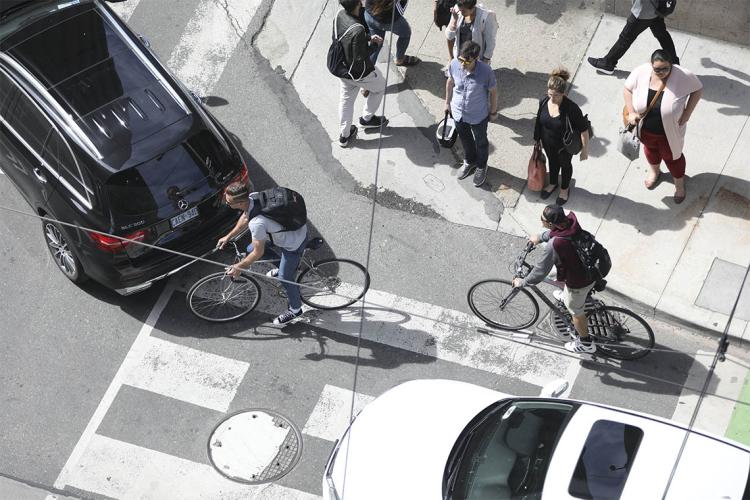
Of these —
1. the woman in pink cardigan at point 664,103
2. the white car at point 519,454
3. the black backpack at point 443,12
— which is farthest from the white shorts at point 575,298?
the black backpack at point 443,12

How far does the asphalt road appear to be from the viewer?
8.86 metres

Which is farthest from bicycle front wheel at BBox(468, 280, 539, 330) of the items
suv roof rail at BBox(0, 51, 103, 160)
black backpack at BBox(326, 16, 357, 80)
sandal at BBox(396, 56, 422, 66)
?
suv roof rail at BBox(0, 51, 103, 160)

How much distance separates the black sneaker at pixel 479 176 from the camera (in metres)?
10.3

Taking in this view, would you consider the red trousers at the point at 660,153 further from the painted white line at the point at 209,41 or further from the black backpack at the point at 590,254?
the painted white line at the point at 209,41

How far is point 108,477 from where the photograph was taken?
8.65 m

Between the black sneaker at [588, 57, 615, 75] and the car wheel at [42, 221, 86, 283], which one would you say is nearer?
the car wheel at [42, 221, 86, 283]

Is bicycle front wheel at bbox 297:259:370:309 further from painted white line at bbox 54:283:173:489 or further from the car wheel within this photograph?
the car wheel

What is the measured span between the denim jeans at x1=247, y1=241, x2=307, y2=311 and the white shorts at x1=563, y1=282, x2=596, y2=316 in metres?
2.42

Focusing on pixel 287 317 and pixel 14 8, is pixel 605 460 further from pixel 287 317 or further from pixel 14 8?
pixel 14 8

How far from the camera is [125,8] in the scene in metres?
12.3

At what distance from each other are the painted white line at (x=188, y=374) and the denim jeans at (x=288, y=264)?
789mm

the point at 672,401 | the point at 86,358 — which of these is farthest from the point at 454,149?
the point at 86,358

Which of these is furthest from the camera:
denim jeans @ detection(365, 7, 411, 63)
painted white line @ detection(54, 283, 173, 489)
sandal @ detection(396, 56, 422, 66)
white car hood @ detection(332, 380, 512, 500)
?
sandal @ detection(396, 56, 422, 66)

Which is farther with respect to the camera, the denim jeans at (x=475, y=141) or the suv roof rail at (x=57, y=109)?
the denim jeans at (x=475, y=141)
